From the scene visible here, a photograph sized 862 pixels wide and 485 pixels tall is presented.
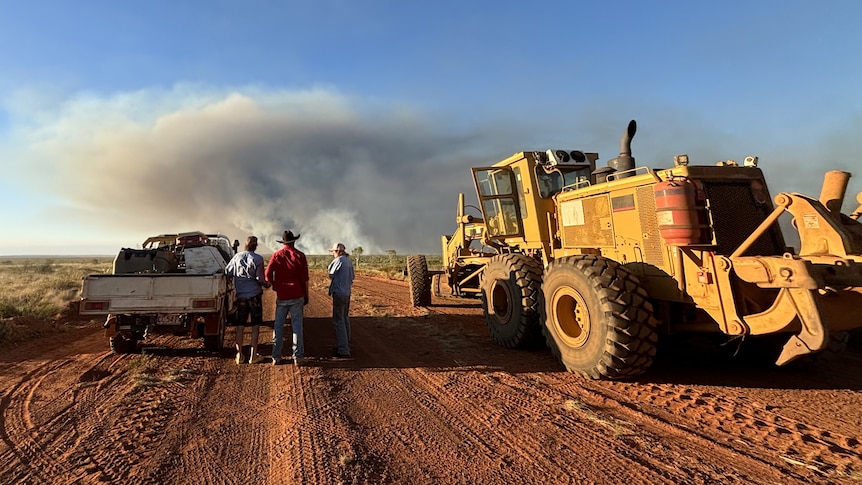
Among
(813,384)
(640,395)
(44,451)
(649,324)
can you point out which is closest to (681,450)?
(640,395)

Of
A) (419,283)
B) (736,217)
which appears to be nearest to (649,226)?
(736,217)

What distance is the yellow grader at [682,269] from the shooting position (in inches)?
159

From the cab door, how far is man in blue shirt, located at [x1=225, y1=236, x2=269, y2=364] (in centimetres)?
456

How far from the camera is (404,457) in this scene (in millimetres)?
3318

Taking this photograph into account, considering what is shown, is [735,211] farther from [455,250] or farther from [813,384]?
[455,250]

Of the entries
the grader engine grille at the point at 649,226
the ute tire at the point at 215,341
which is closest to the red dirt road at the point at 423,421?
the ute tire at the point at 215,341

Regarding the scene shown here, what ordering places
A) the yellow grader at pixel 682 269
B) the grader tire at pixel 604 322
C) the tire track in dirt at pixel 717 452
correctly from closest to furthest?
1. the tire track in dirt at pixel 717 452
2. the yellow grader at pixel 682 269
3. the grader tire at pixel 604 322

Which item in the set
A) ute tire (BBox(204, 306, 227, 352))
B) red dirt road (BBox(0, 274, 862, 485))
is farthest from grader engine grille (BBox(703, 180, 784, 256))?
ute tire (BBox(204, 306, 227, 352))

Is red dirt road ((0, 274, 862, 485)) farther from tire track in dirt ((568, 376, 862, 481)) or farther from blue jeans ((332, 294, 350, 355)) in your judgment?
blue jeans ((332, 294, 350, 355))

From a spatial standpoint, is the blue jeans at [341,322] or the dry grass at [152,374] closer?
the dry grass at [152,374]

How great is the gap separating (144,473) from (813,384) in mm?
6810

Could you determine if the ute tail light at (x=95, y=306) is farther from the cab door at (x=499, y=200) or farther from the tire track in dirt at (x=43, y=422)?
the cab door at (x=499, y=200)

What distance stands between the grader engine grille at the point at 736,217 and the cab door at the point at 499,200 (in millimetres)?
3633

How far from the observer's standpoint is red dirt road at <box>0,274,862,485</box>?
3123 millimetres
